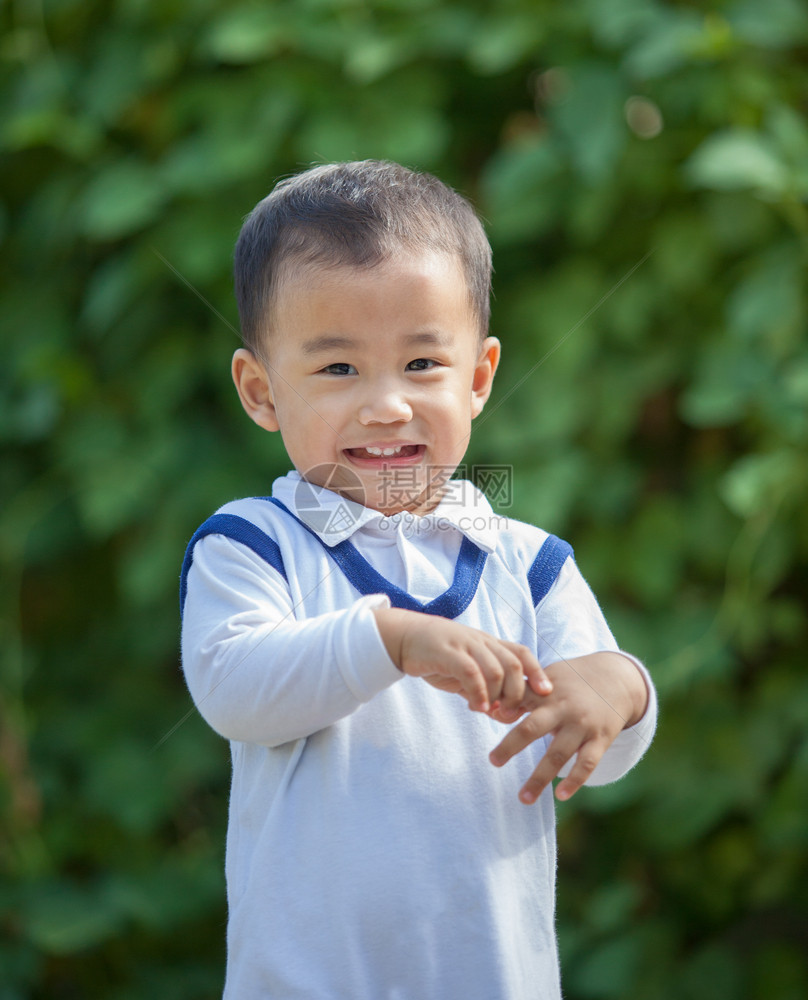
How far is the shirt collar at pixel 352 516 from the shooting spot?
814 millimetres

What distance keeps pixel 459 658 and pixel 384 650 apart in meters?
0.05

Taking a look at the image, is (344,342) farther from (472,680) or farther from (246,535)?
(472,680)

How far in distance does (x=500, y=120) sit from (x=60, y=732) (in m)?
1.18

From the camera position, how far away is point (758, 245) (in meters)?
1.48

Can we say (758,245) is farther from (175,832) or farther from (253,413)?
(175,832)

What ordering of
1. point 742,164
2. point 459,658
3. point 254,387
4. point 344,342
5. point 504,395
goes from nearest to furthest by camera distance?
point 459,658, point 344,342, point 254,387, point 742,164, point 504,395

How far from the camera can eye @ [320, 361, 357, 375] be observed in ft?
2.62

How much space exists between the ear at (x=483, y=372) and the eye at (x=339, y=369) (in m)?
0.13

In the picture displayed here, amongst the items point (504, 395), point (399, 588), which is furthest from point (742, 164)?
point (399, 588)

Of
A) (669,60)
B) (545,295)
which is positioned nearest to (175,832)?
(545,295)

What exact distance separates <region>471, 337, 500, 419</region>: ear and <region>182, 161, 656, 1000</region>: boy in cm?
4

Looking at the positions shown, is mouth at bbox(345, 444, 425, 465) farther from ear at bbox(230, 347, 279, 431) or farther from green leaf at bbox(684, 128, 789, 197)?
green leaf at bbox(684, 128, 789, 197)

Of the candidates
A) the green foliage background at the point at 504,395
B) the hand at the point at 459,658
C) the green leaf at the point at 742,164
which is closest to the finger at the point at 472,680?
the hand at the point at 459,658

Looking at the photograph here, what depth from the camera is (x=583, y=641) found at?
0.82m
